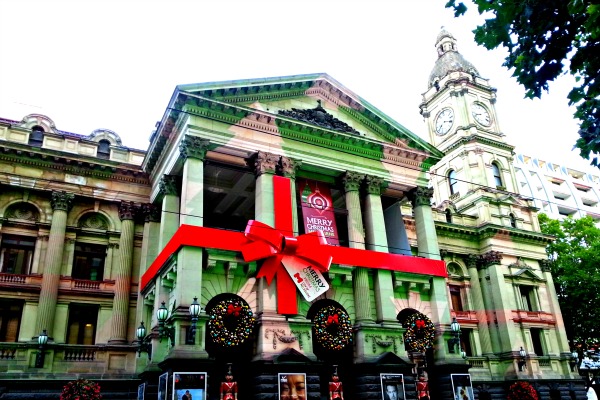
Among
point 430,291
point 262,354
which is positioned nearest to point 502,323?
point 430,291

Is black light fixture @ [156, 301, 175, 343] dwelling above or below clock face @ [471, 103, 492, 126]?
below

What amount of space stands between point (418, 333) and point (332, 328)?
503 centimetres

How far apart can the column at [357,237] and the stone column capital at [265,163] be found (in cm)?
425

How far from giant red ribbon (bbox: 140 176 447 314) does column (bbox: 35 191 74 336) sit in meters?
4.55

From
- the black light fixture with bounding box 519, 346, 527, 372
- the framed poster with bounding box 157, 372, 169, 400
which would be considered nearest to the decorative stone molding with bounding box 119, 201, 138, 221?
the framed poster with bounding box 157, 372, 169, 400

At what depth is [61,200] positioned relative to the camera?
26.8m

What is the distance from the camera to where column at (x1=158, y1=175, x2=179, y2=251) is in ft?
82.2

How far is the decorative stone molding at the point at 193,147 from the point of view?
78.1 ft

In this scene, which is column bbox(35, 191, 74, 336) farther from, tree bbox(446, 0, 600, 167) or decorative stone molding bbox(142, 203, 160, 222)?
tree bbox(446, 0, 600, 167)

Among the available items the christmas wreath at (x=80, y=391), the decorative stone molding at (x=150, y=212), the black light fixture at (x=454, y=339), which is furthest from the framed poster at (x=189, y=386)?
the black light fixture at (x=454, y=339)

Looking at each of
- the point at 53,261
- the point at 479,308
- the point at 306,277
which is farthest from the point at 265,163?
the point at 479,308

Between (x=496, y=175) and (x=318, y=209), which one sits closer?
(x=318, y=209)

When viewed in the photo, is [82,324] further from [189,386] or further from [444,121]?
[444,121]

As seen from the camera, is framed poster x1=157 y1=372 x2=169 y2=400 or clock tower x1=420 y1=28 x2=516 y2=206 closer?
framed poster x1=157 y1=372 x2=169 y2=400
